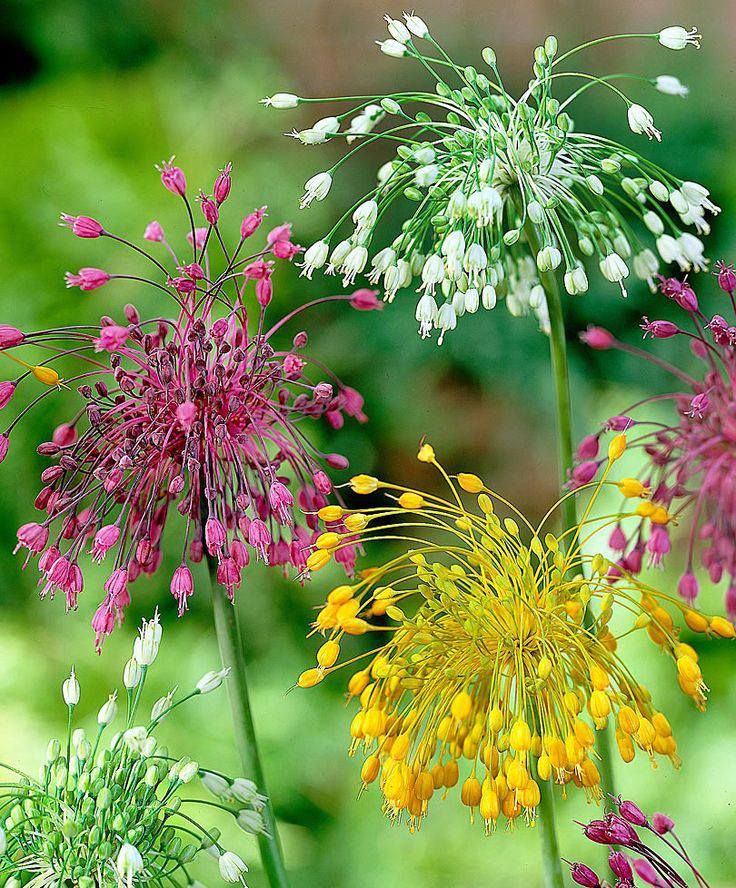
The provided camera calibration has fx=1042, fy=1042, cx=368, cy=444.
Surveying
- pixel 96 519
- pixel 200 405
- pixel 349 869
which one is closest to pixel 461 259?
pixel 200 405

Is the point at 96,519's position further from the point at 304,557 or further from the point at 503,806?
the point at 503,806

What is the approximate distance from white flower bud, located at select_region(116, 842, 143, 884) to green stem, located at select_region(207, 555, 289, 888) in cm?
19

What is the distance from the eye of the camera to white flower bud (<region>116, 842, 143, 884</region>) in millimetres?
752

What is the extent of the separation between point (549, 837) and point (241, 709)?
30cm

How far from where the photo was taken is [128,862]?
0.75 m

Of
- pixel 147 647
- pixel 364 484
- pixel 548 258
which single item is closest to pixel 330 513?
pixel 364 484

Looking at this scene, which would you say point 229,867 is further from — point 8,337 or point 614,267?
point 614,267

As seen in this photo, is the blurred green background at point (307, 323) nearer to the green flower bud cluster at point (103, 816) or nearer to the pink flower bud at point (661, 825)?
the pink flower bud at point (661, 825)

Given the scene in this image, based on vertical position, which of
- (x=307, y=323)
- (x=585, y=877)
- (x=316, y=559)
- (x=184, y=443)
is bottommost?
(x=585, y=877)

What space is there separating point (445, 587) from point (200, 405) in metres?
0.27

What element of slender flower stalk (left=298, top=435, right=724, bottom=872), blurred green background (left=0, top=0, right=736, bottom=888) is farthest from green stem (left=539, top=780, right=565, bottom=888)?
blurred green background (left=0, top=0, right=736, bottom=888)

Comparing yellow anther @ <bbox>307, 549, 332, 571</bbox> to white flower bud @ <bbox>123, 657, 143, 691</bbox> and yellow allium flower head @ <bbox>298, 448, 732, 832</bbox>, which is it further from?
white flower bud @ <bbox>123, 657, 143, 691</bbox>

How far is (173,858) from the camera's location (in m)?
0.82

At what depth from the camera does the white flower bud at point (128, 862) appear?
75 centimetres
